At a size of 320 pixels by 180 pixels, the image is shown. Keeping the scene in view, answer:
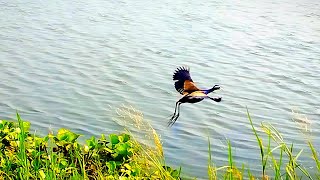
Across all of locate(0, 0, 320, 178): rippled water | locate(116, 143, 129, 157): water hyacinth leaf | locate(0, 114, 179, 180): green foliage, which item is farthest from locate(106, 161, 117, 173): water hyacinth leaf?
locate(0, 0, 320, 178): rippled water

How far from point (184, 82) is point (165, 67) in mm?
7589

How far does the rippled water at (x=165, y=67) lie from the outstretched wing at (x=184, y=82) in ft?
11.7

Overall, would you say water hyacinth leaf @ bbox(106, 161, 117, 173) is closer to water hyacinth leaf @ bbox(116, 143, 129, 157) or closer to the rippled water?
water hyacinth leaf @ bbox(116, 143, 129, 157)

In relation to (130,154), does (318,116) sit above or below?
below

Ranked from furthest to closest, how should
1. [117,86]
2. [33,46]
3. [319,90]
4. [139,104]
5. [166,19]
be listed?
[166,19] → [33,46] → [319,90] → [117,86] → [139,104]

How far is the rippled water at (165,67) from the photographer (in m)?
6.42

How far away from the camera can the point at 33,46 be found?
10.2m

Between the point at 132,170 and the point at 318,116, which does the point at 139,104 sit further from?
the point at 132,170

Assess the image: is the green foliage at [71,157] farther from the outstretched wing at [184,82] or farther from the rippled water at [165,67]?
the rippled water at [165,67]

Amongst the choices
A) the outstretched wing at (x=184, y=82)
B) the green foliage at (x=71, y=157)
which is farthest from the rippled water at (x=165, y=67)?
the outstretched wing at (x=184, y=82)

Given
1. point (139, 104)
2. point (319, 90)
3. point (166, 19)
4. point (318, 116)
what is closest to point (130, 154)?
point (139, 104)

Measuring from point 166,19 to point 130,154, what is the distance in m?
10.5

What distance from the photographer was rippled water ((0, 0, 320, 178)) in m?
6.42

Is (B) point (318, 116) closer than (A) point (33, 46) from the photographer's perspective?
Yes
